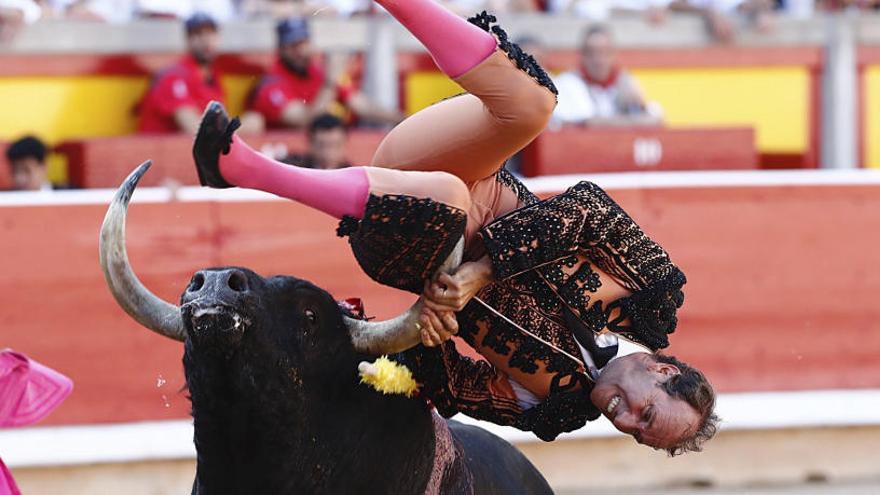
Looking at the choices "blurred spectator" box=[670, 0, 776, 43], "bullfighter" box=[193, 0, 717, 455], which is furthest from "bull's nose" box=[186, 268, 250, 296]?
"blurred spectator" box=[670, 0, 776, 43]

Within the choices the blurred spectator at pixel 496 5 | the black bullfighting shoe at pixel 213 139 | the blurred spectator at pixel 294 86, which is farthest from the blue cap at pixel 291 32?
the black bullfighting shoe at pixel 213 139

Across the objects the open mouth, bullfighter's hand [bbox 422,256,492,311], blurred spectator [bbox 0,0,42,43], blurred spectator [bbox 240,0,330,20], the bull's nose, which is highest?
the bull's nose

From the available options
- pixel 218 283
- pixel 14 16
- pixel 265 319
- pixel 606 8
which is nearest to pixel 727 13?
pixel 606 8

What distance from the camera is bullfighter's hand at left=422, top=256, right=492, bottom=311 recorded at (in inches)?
128

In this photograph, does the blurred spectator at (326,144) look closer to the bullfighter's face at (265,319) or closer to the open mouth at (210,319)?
the bullfighter's face at (265,319)

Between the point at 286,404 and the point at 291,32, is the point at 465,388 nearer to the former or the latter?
the point at 286,404

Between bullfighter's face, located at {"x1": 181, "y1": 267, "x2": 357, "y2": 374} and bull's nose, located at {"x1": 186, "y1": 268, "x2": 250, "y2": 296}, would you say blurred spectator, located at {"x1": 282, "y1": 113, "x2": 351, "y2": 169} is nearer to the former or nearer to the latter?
bullfighter's face, located at {"x1": 181, "y1": 267, "x2": 357, "y2": 374}

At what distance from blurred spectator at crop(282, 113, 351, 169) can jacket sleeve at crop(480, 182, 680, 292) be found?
2922 mm

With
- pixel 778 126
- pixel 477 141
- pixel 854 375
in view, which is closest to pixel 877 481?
pixel 854 375

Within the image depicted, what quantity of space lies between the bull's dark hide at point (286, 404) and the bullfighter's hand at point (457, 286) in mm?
254

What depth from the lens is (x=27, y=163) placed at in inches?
255

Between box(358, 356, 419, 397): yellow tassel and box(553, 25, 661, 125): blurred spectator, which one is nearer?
box(358, 356, 419, 397): yellow tassel

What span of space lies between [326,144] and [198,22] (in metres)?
0.86

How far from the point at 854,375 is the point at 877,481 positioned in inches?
16.4
